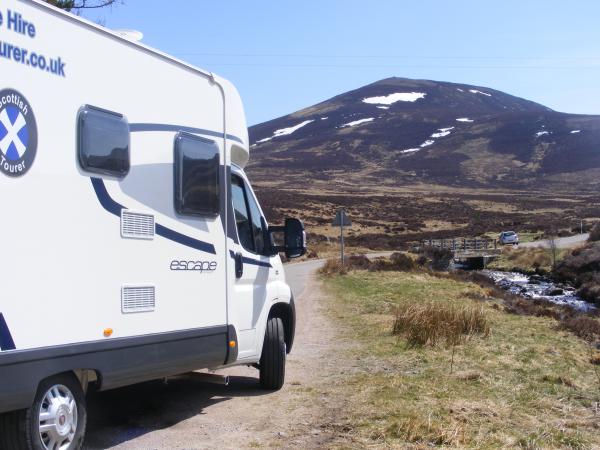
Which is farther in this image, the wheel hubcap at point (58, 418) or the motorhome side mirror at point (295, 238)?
the motorhome side mirror at point (295, 238)

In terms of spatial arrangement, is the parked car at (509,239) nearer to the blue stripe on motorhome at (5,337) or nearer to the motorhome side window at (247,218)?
the motorhome side window at (247,218)

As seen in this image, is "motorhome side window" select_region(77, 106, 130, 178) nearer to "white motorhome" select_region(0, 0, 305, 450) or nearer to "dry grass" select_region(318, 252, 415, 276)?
"white motorhome" select_region(0, 0, 305, 450)

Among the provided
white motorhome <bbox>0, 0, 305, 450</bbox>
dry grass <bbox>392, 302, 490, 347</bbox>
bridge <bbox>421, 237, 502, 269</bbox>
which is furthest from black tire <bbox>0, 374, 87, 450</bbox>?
bridge <bbox>421, 237, 502, 269</bbox>

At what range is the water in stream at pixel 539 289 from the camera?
28.6 meters

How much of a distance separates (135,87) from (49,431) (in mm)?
2682

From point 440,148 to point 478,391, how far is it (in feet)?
504

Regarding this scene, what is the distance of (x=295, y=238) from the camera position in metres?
8.34

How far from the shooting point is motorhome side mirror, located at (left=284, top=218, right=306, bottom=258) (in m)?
8.33

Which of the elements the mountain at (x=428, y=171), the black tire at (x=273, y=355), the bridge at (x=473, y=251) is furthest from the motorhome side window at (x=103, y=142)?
the mountain at (x=428, y=171)

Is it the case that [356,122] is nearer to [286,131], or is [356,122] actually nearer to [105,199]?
[286,131]

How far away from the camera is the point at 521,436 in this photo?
21.4ft

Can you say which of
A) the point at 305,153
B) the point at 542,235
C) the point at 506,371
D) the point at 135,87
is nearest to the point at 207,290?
the point at 135,87

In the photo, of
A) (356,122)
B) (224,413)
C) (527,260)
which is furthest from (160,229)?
(356,122)

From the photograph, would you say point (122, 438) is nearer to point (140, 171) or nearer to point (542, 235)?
point (140, 171)
